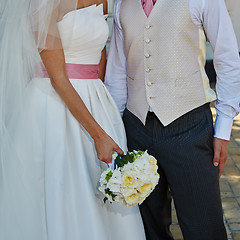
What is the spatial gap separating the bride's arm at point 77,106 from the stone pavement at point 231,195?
1.39m

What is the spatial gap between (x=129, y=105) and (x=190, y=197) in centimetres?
59

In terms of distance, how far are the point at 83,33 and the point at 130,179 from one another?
737 mm

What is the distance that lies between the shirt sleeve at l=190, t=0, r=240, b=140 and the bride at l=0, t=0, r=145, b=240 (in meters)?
0.51

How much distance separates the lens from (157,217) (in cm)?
239

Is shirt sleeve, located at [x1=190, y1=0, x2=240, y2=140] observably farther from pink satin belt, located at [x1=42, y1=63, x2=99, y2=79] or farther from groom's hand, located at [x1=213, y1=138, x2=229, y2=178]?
pink satin belt, located at [x1=42, y1=63, x2=99, y2=79]

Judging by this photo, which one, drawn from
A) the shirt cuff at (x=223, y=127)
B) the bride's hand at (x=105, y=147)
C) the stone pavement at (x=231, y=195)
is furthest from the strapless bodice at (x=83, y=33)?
the stone pavement at (x=231, y=195)

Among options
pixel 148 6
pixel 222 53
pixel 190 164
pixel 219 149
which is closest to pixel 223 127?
pixel 219 149

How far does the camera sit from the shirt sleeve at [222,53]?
187cm

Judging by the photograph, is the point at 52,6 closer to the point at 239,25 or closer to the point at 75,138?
the point at 75,138

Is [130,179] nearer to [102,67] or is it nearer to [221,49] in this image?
[221,49]

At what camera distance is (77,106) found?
6.34 ft

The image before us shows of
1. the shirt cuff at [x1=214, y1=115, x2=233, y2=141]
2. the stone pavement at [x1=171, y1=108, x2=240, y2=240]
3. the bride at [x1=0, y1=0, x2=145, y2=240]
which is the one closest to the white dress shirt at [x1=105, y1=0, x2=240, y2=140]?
the shirt cuff at [x1=214, y1=115, x2=233, y2=141]

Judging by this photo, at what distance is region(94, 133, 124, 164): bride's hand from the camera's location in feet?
6.31

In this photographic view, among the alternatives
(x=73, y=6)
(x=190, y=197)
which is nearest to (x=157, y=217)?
(x=190, y=197)
